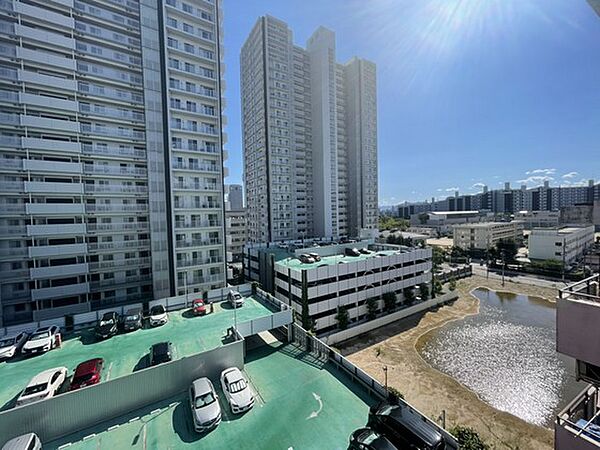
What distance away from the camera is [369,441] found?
8.47 meters

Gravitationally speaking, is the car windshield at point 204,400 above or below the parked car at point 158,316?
below

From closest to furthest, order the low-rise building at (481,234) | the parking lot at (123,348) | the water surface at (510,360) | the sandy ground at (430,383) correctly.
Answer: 1. the parking lot at (123,348)
2. the sandy ground at (430,383)
3. the water surface at (510,360)
4. the low-rise building at (481,234)

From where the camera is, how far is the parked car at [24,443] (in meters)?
8.38

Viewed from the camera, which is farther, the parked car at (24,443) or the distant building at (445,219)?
the distant building at (445,219)

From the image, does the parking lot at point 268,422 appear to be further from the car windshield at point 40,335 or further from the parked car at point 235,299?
the car windshield at point 40,335

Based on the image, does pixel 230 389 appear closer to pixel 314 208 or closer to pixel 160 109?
pixel 160 109

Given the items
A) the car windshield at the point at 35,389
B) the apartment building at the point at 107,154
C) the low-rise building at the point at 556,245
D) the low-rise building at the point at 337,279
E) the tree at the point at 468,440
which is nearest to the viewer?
the tree at the point at 468,440

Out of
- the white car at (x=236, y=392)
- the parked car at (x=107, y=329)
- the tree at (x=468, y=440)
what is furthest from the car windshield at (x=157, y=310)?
the tree at (x=468, y=440)

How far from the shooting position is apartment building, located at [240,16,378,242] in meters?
49.5

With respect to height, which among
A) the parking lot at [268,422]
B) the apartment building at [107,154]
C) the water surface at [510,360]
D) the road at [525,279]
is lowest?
the water surface at [510,360]

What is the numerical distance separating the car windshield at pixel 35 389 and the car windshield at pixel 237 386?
281 inches

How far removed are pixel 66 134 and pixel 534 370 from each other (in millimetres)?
41630

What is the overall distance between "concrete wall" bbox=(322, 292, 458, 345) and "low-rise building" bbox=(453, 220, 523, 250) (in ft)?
118

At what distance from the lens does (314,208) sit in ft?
185
